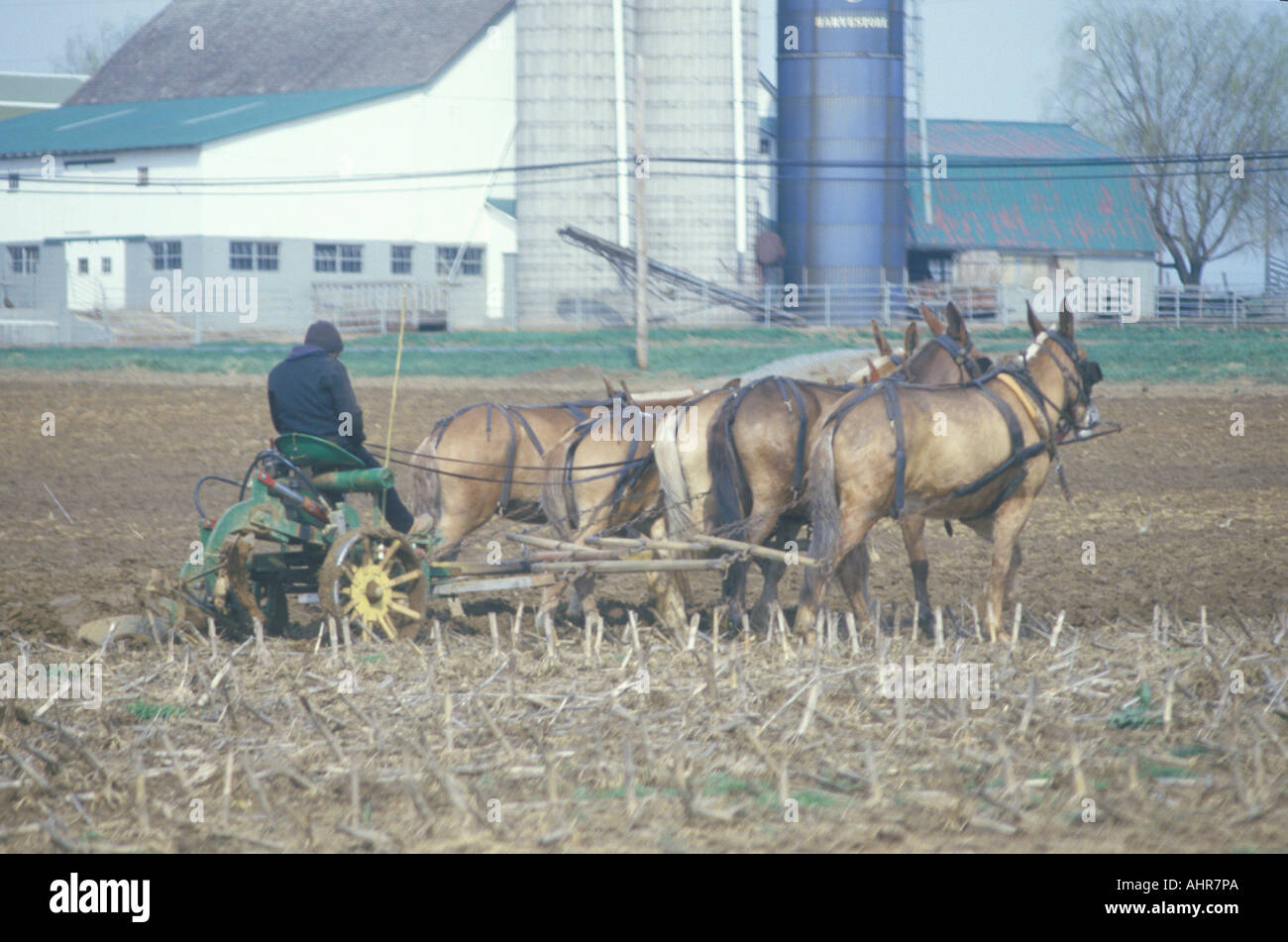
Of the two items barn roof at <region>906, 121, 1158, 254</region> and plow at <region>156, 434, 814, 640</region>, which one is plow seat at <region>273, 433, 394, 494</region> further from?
barn roof at <region>906, 121, 1158, 254</region>

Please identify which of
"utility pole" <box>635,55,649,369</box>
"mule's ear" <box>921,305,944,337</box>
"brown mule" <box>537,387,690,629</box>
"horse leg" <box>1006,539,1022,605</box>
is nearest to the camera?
"horse leg" <box>1006,539,1022,605</box>

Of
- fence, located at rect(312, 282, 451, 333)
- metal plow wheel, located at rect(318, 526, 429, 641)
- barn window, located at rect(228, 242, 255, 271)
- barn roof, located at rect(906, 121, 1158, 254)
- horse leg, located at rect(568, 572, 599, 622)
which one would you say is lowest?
horse leg, located at rect(568, 572, 599, 622)

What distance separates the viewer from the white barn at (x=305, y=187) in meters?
36.8

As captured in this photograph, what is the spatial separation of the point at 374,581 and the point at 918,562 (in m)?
3.39

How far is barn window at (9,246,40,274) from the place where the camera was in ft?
130

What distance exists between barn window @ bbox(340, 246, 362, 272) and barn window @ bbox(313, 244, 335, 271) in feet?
0.82

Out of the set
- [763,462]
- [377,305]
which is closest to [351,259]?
[377,305]

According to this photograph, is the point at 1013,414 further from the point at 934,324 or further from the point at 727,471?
the point at 727,471

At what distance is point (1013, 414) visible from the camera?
8531 millimetres

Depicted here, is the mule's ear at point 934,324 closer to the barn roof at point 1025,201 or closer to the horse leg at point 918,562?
Answer: the horse leg at point 918,562

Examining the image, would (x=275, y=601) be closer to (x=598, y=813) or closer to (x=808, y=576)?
(x=808, y=576)

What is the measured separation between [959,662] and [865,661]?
48 cm

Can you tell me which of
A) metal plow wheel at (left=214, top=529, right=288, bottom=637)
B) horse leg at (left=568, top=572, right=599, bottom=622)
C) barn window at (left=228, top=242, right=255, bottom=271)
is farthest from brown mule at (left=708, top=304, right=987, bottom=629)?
barn window at (left=228, top=242, right=255, bottom=271)
